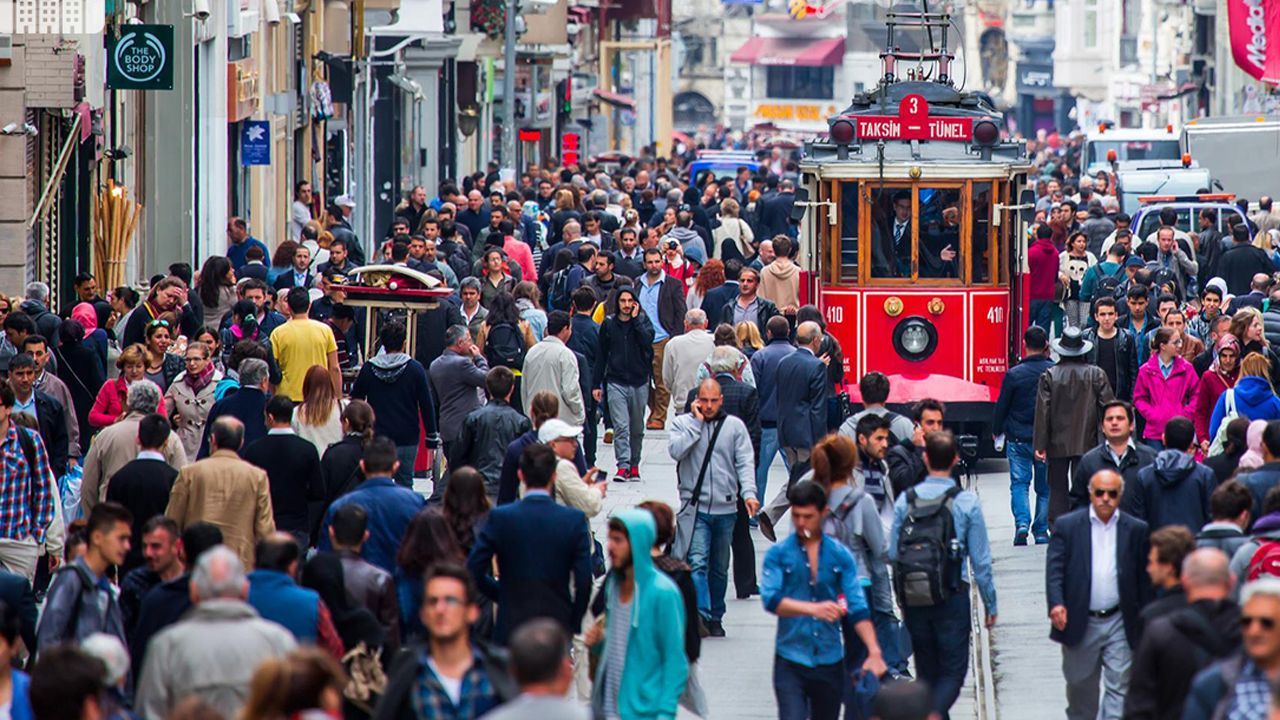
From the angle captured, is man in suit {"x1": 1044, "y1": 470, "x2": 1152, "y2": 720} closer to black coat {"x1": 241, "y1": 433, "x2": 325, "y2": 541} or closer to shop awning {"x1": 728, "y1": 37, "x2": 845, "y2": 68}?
black coat {"x1": 241, "y1": 433, "x2": 325, "y2": 541}

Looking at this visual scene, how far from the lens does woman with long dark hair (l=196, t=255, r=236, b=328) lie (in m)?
18.5

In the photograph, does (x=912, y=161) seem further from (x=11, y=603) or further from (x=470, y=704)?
(x=470, y=704)

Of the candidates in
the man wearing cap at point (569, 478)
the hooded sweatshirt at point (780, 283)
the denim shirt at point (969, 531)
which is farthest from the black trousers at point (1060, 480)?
the hooded sweatshirt at point (780, 283)

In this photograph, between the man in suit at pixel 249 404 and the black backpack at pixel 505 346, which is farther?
the black backpack at pixel 505 346

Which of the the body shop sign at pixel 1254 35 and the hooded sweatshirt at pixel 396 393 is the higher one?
the the body shop sign at pixel 1254 35

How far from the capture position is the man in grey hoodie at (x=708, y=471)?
13617 mm

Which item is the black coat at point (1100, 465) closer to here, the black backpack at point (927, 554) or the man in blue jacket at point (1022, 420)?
the black backpack at point (927, 554)

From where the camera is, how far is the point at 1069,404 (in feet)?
51.7

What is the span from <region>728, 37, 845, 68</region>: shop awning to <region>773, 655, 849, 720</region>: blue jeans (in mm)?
103338

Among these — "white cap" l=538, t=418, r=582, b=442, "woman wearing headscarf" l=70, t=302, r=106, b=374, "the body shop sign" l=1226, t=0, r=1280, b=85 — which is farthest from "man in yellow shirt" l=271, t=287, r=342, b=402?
"the body shop sign" l=1226, t=0, r=1280, b=85

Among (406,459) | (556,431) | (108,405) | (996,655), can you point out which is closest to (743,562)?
(996,655)

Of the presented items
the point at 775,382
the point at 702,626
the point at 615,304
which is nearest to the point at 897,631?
the point at 702,626

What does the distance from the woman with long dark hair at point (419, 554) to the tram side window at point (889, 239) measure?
9.30 meters

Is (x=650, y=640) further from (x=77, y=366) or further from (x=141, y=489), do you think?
(x=77, y=366)
